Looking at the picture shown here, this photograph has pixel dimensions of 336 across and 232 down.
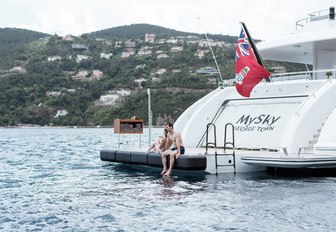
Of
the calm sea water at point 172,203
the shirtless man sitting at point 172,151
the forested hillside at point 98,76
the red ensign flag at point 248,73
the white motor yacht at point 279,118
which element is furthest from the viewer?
the forested hillside at point 98,76

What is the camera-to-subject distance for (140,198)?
12.5 metres

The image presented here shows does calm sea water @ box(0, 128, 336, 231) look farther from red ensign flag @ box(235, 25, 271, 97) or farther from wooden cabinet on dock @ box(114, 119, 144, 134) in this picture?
wooden cabinet on dock @ box(114, 119, 144, 134)

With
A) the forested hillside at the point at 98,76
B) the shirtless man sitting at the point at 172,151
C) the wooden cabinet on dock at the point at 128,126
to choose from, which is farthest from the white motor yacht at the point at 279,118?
the forested hillside at the point at 98,76

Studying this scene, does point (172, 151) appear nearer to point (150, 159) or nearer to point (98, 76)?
point (150, 159)

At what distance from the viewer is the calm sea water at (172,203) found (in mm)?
10109

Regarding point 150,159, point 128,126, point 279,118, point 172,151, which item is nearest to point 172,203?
point 172,151

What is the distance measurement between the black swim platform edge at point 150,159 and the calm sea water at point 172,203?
366 mm

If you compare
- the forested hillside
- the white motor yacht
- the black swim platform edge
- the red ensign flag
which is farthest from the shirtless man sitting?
the forested hillside

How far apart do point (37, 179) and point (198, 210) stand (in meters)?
7.77

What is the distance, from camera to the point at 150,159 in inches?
685

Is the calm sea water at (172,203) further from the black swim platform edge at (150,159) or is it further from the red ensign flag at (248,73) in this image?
the red ensign flag at (248,73)

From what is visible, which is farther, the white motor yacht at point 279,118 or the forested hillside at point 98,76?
the forested hillside at point 98,76

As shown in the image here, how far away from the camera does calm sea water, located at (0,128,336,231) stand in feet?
33.2

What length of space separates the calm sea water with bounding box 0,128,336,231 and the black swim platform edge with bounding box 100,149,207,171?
37 cm
